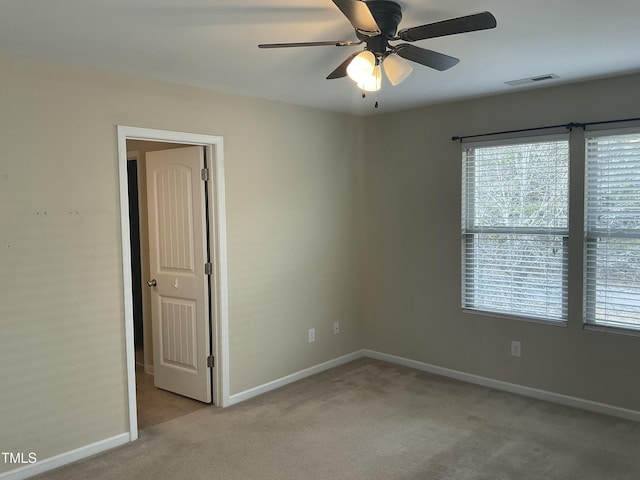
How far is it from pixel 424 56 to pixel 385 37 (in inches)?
9.1

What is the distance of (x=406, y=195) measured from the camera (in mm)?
4797

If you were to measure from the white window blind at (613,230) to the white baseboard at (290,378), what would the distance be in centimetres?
A: 221

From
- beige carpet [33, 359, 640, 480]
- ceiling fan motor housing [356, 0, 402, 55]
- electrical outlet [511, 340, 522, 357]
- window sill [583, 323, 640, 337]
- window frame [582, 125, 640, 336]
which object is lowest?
beige carpet [33, 359, 640, 480]

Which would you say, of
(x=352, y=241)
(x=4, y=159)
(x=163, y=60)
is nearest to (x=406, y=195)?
(x=352, y=241)

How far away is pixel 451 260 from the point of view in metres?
4.52

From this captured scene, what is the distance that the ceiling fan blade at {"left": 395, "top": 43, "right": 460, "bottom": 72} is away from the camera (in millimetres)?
2314

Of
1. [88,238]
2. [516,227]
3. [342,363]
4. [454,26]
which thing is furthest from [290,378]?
[454,26]

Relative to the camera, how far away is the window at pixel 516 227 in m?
3.93

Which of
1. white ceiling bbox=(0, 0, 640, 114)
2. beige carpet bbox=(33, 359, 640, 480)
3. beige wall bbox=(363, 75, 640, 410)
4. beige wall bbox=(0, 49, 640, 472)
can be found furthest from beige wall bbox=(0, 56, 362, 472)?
beige wall bbox=(363, 75, 640, 410)

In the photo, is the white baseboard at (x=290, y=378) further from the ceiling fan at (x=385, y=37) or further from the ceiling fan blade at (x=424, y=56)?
the ceiling fan blade at (x=424, y=56)

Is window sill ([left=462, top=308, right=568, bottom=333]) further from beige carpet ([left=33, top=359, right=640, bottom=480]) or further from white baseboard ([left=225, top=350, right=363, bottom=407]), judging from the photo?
white baseboard ([left=225, top=350, right=363, bottom=407])

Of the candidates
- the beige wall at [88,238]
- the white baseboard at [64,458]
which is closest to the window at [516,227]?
the beige wall at [88,238]

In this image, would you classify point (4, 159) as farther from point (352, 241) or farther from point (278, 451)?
point (352, 241)

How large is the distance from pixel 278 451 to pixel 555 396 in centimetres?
222
